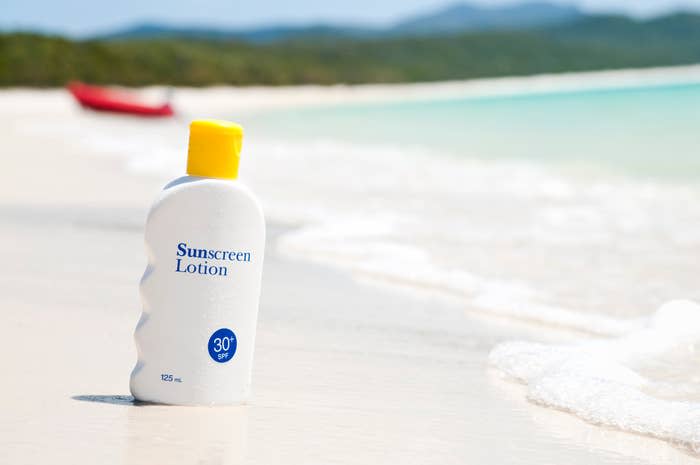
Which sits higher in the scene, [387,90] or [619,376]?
[387,90]

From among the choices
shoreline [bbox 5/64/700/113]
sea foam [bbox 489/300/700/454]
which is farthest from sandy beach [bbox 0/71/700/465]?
shoreline [bbox 5/64/700/113]

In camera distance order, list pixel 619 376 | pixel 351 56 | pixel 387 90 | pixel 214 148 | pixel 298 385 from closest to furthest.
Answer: pixel 214 148 < pixel 298 385 < pixel 619 376 < pixel 387 90 < pixel 351 56

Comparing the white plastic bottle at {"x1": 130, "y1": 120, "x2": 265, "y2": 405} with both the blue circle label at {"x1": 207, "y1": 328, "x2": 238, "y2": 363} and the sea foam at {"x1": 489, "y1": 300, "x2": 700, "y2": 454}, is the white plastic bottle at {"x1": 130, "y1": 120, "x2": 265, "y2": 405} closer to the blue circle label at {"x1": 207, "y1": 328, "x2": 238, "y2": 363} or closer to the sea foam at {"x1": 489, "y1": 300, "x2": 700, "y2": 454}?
the blue circle label at {"x1": 207, "y1": 328, "x2": 238, "y2": 363}

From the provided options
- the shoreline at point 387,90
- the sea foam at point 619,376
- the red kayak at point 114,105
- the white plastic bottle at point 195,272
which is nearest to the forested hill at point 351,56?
the shoreline at point 387,90

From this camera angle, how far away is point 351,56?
11131cm

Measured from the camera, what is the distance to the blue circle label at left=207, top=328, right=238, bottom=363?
3.03m

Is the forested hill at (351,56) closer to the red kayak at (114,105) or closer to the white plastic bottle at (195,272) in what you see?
the red kayak at (114,105)

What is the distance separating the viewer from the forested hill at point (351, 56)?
69062mm

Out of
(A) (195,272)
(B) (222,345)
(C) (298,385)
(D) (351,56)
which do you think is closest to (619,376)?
(C) (298,385)

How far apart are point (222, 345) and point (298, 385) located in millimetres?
481

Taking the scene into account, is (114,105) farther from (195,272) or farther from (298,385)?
(195,272)

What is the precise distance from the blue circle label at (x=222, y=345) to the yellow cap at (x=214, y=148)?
15.2 inches

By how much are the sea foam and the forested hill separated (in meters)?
59.7

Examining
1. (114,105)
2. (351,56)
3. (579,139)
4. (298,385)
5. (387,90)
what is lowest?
(298,385)
